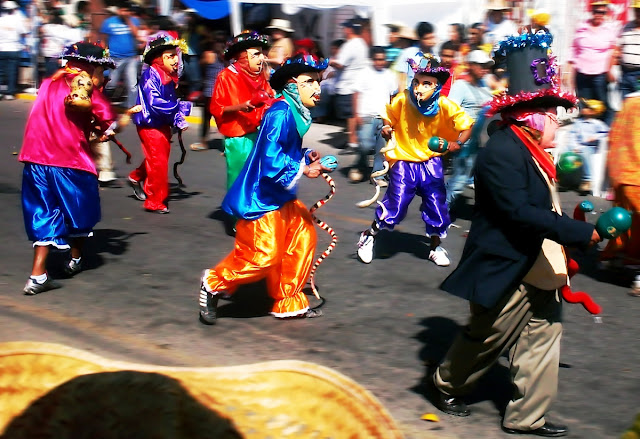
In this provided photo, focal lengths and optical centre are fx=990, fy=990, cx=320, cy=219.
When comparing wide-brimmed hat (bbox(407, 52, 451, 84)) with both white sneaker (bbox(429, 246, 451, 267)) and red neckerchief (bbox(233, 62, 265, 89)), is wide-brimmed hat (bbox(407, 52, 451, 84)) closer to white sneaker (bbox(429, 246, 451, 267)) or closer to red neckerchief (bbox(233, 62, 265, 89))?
white sneaker (bbox(429, 246, 451, 267))

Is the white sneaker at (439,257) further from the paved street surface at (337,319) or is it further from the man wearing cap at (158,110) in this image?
the man wearing cap at (158,110)

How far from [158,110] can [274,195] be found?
12.5 ft

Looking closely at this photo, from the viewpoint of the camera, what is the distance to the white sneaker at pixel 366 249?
843cm

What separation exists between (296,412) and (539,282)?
99.0 inches

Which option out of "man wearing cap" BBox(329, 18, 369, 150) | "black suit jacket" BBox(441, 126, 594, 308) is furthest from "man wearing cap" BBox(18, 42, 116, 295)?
"man wearing cap" BBox(329, 18, 369, 150)

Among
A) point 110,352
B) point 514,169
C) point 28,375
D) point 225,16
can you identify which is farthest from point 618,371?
point 225,16

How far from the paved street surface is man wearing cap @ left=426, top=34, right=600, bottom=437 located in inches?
13.7

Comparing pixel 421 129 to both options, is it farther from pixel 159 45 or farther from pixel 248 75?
pixel 159 45

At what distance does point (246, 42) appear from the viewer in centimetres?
892

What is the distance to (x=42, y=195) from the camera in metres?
7.39

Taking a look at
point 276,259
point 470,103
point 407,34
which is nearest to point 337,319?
point 276,259

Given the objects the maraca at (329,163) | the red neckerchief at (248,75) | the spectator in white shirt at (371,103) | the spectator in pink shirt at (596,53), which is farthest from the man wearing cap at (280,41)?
the maraca at (329,163)

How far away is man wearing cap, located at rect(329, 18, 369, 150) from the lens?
13.3 m

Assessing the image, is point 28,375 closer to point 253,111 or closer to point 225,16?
point 253,111
